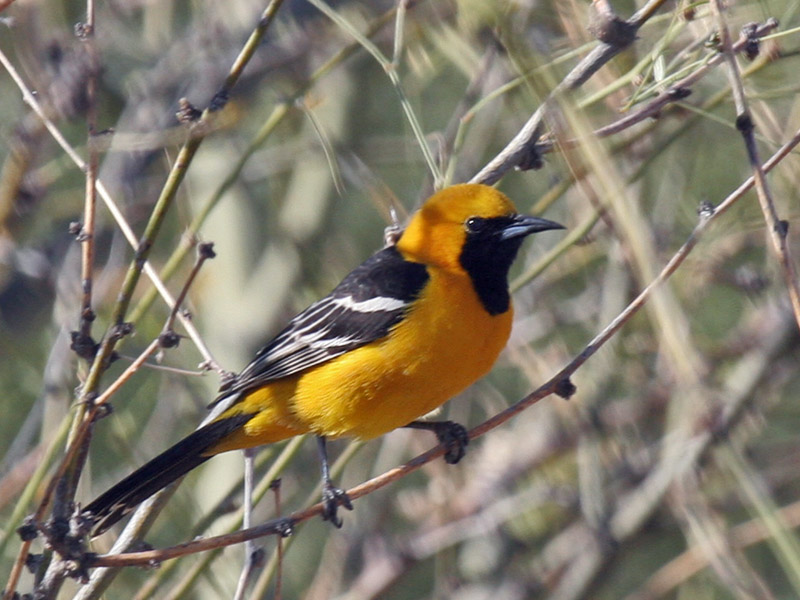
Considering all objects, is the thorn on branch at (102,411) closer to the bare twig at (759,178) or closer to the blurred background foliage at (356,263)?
the blurred background foliage at (356,263)

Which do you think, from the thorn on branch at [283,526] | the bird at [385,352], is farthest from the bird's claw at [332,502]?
the thorn on branch at [283,526]

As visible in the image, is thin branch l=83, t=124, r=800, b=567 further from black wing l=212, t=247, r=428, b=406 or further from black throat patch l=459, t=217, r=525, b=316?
black throat patch l=459, t=217, r=525, b=316

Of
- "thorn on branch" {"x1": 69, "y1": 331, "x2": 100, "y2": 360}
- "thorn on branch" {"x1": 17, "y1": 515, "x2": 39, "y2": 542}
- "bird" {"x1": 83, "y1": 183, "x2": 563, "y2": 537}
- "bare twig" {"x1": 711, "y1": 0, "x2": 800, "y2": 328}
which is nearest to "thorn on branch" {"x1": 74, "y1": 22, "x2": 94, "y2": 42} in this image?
"thorn on branch" {"x1": 69, "y1": 331, "x2": 100, "y2": 360}

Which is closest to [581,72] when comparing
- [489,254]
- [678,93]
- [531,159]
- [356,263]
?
[678,93]

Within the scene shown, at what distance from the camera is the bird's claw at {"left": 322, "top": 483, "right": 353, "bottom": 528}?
9.48ft

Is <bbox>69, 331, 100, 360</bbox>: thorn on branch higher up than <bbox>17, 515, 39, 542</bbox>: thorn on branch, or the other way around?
<bbox>69, 331, 100, 360</bbox>: thorn on branch

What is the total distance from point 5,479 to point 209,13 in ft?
7.09

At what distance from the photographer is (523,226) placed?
3.56 m

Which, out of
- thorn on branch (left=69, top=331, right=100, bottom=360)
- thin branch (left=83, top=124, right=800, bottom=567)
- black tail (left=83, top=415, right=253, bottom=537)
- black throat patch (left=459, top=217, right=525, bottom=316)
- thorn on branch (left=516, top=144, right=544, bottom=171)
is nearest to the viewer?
thin branch (left=83, top=124, right=800, bottom=567)

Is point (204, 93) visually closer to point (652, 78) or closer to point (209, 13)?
point (209, 13)

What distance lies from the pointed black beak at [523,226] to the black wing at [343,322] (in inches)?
12.6

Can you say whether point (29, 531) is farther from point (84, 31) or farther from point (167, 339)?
point (84, 31)

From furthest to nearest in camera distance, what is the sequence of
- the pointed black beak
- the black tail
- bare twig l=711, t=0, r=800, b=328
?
the pointed black beak → the black tail → bare twig l=711, t=0, r=800, b=328

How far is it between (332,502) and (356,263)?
7.40 feet
